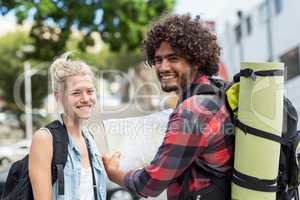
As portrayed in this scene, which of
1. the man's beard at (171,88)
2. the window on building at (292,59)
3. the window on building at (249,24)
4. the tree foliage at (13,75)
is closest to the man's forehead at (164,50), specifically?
the man's beard at (171,88)

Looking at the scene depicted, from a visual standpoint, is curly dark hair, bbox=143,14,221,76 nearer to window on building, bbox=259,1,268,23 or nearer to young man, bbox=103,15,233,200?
young man, bbox=103,15,233,200

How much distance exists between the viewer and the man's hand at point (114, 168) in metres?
2.69

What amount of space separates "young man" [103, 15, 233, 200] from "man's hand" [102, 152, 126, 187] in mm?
80

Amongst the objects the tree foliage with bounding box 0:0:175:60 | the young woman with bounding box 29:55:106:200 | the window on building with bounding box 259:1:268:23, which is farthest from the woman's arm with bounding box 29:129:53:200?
the window on building with bounding box 259:1:268:23

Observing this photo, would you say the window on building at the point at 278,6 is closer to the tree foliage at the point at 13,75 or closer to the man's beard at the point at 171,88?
the man's beard at the point at 171,88

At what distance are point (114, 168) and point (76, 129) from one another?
14.6 inches

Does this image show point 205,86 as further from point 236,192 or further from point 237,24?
point 237,24

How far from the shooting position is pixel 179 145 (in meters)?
2.43

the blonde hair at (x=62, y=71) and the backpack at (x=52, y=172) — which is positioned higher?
the blonde hair at (x=62, y=71)

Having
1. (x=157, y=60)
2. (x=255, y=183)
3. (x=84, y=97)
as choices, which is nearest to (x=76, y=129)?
(x=84, y=97)

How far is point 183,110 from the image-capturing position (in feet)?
7.99

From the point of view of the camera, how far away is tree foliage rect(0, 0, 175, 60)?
1085cm

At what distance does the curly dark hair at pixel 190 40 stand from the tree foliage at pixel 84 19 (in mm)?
8313

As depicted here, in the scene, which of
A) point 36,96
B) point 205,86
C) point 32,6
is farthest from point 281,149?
point 36,96
